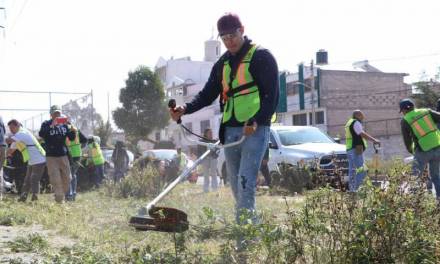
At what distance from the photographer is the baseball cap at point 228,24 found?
→ 163 inches

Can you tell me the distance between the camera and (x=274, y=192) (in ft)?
35.9

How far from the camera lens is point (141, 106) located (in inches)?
2015

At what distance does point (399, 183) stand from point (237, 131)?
4.65 ft

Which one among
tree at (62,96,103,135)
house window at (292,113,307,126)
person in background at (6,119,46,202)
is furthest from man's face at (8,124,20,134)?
house window at (292,113,307,126)

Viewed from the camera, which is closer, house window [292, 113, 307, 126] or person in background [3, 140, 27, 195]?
person in background [3, 140, 27, 195]

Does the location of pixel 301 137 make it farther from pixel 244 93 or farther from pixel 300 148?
pixel 244 93

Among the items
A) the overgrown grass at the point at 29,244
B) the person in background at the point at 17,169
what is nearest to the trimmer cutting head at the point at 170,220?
the overgrown grass at the point at 29,244

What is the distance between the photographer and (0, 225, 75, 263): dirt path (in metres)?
4.38

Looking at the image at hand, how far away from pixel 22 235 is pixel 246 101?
9.53 feet

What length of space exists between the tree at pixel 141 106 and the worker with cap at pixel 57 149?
41.2 meters

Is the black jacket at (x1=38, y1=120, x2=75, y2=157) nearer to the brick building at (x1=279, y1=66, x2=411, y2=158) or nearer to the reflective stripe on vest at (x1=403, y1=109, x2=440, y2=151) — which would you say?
the reflective stripe on vest at (x1=403, y1=109, x2=440, y2=151)

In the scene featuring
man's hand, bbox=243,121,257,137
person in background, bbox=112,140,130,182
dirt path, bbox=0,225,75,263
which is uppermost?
man's hand, bbox=243,121,257,137

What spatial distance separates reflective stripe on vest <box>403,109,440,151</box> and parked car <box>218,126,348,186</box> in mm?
3569

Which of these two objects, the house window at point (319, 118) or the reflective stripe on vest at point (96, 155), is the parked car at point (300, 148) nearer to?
the reflective stripe on vest at point (96, 155)
